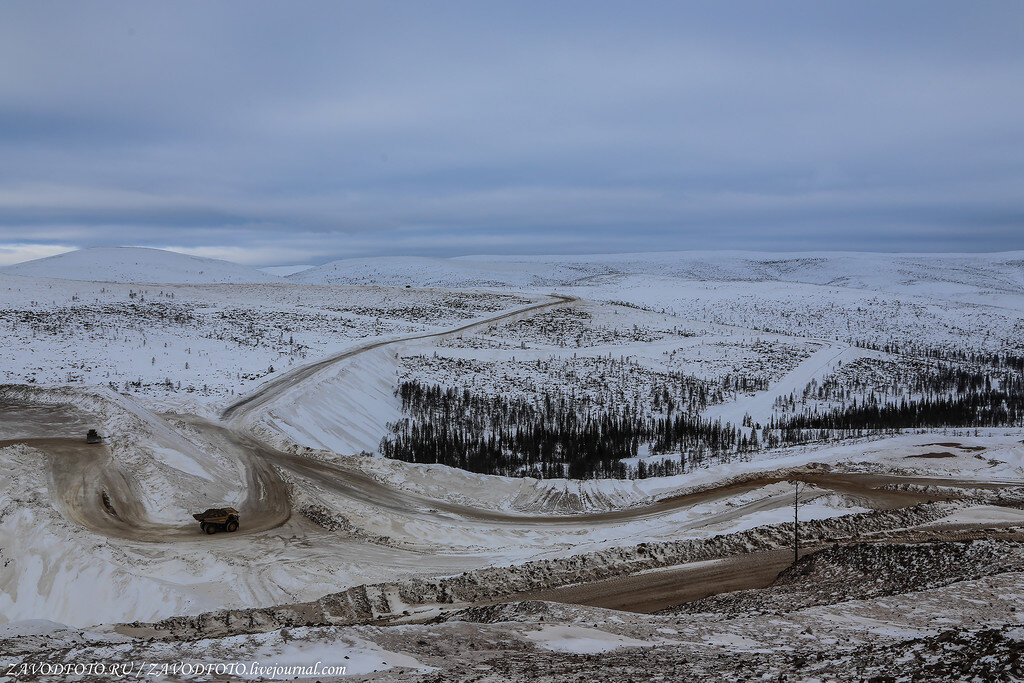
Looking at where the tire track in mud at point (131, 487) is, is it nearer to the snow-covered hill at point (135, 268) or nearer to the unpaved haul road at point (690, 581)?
the unpaved haul road at point (690, 581)

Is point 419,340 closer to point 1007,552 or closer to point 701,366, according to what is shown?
point 701,366

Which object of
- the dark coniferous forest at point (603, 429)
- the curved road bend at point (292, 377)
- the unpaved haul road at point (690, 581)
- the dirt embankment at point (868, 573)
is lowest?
the dark coniferous forest at point (603, 429)

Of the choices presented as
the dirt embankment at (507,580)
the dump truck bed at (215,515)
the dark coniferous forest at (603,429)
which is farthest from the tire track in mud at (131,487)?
the dark coniferous forest at (603,429)

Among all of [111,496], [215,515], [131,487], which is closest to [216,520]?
[215,515]

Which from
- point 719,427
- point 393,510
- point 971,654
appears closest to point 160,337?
point 393,510

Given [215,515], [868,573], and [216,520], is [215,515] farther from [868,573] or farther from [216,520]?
[868,573]

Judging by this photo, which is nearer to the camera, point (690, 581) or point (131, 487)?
point (690, 581)

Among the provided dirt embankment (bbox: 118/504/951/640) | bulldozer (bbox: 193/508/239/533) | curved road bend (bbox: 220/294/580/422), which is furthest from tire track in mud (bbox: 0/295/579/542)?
dirt embankment (bbox: 118/504/951/640)
